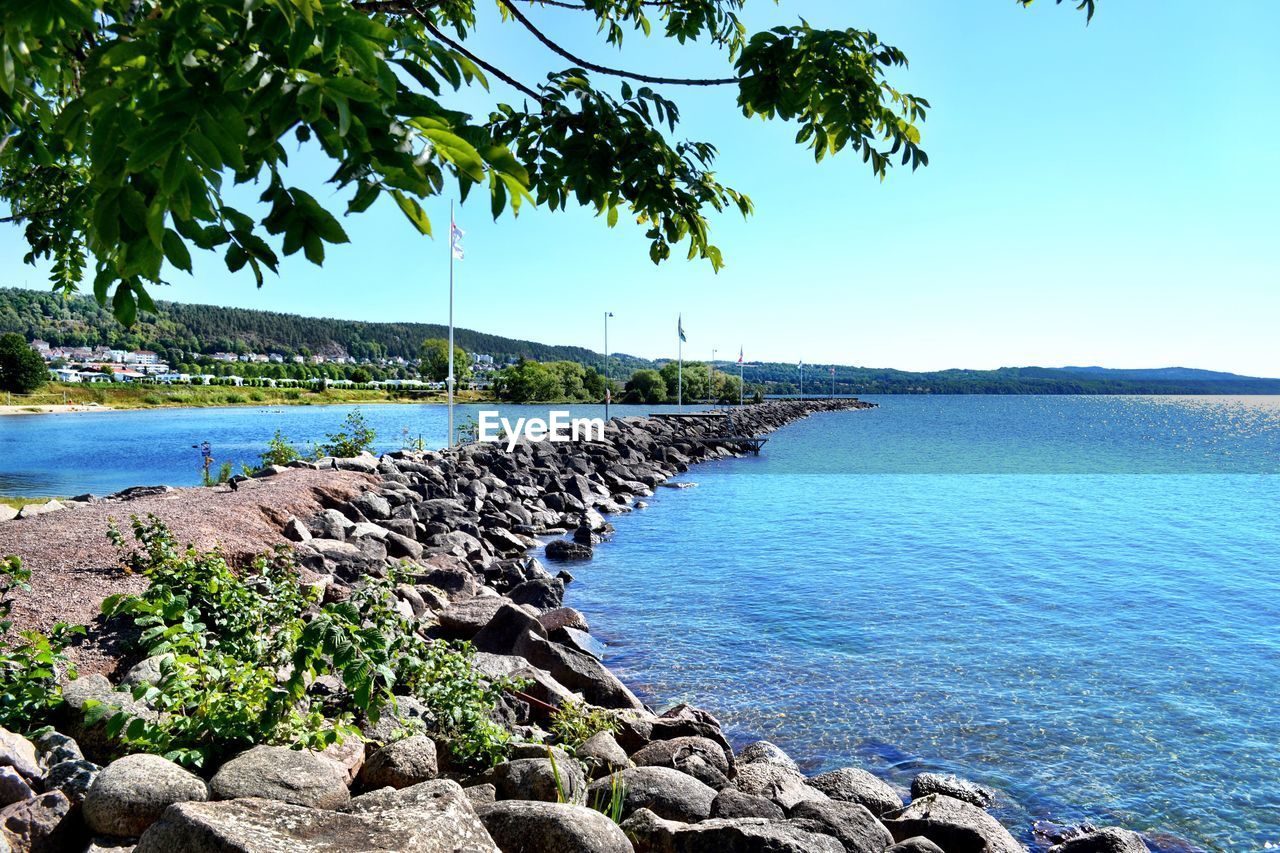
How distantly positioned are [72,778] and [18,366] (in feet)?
344

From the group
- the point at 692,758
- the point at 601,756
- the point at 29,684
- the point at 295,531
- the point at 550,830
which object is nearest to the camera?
the point at 550,830

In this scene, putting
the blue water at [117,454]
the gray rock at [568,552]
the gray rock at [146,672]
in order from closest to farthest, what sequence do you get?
1. the gray rock at [146,672]
2. the gray rock at [568,552]
3. the blue water at [117,454]

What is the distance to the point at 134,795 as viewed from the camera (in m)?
3.76

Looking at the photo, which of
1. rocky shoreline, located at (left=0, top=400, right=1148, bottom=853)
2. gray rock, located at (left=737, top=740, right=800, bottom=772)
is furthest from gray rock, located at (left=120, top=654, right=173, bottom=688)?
gray rock, located at (left=737, top=740, right=800, bottom=772)

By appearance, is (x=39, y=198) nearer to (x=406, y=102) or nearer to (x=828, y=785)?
(x=406, y=102)

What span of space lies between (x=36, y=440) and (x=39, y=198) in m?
43.4

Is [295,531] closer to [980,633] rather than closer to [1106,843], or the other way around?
[980,633]

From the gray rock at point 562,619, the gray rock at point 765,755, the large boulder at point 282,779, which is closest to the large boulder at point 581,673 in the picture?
the gray rock at point 765,755

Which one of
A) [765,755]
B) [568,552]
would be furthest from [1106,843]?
[568,552]

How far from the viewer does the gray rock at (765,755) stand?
23.5 feet

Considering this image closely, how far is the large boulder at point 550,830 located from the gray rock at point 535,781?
61 centimetres

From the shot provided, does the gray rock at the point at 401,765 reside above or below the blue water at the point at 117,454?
above

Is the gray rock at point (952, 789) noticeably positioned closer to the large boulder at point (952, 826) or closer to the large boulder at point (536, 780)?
the large boulder at point (952, 826)

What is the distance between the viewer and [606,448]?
113 feet
